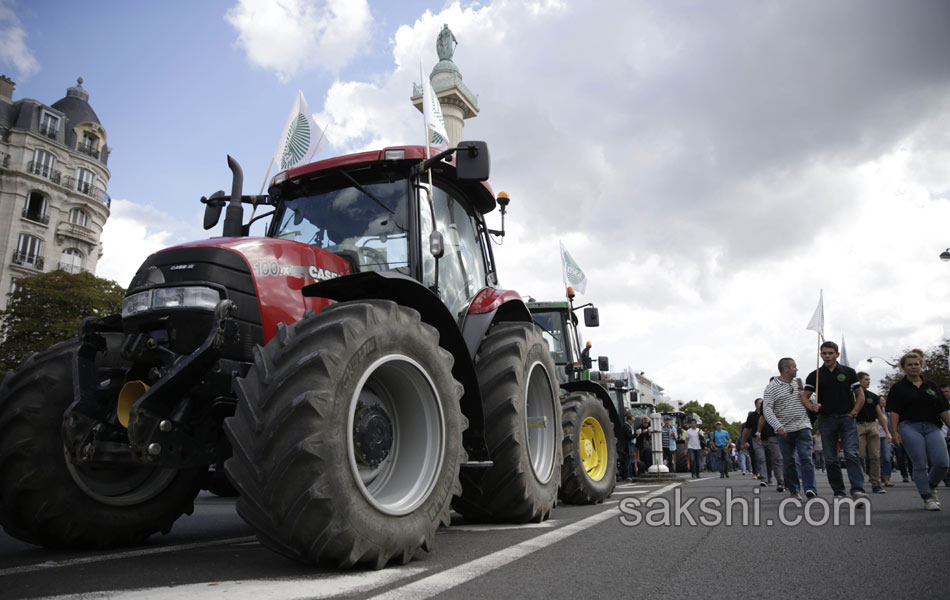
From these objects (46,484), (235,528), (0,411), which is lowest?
(235,528)

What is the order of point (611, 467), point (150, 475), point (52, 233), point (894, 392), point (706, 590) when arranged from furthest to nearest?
1. point (52, 233)
2. point (611, 467)
3. point (894, 392)
4. point (150, 475)
5. point (706, 590)

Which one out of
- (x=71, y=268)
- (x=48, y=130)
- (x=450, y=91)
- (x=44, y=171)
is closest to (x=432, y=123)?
(x=71, y=268)

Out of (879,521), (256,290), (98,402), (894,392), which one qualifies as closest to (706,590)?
(256,290)

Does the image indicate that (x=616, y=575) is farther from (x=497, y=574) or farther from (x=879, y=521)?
(x=879, y=521)

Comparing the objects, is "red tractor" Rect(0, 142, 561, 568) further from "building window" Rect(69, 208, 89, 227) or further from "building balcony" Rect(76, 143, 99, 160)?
"building balcony" Rect(76, 143, 99, 160)

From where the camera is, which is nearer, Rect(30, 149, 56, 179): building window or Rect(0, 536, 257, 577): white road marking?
Rect(0, 536, 257, 577): white road marking

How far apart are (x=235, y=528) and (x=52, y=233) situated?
43915 mm

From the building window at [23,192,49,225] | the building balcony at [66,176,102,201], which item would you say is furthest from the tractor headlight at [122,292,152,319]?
the building balcony at [66,176,102,201]

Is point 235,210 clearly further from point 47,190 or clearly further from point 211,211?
point 47,190

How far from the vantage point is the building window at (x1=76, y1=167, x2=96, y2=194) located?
1737 inches

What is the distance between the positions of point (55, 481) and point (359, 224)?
2456 millimetres

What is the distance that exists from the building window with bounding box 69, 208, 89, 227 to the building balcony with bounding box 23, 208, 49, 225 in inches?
74.7

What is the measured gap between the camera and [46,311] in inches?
1112

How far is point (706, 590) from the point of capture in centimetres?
280
